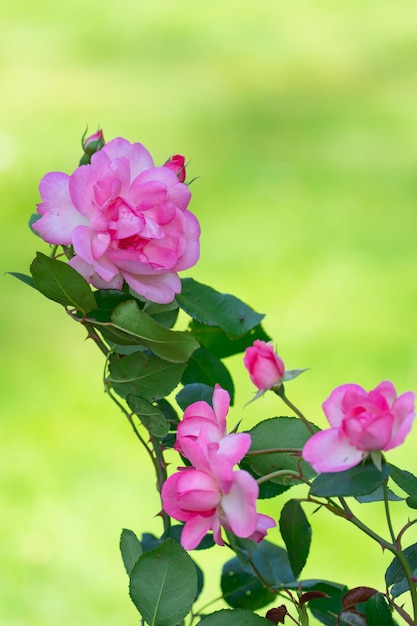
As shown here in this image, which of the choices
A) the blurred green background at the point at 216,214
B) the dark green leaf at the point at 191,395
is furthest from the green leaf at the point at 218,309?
the blurred green background at the point at 216,214

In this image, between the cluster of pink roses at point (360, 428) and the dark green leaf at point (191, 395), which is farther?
the dark green leaf at point (191, 395)

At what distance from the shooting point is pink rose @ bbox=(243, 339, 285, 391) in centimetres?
52

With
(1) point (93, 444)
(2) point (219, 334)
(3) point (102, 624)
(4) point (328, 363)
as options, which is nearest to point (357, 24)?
(4) point (328, 363)

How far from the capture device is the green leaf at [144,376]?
594mm

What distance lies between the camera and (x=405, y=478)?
1.83 ft

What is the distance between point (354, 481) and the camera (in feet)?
1.56

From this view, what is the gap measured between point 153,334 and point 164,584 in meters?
0.13

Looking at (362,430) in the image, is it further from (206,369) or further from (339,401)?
(206,369)

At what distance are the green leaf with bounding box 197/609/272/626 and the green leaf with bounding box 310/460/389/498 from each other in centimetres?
12

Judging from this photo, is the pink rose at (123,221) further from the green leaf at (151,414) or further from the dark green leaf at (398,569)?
the dark green leaf at (398,569)

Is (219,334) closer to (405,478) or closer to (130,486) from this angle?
(405,478)

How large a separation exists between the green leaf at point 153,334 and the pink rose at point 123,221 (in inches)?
0.5

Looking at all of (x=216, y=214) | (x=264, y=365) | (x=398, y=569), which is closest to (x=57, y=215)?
(x=264, y=365)

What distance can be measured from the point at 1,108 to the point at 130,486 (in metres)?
2.55
